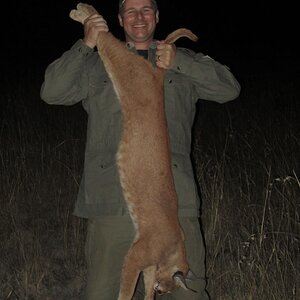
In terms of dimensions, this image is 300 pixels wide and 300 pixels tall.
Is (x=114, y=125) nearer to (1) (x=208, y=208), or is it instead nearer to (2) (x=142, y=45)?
(2) (x=142, y=45)

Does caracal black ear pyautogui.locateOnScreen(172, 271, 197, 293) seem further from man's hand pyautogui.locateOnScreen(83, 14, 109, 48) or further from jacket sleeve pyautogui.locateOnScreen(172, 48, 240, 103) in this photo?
man's hand pyautogui.locateOnScreen(83, 14, 109, 48)

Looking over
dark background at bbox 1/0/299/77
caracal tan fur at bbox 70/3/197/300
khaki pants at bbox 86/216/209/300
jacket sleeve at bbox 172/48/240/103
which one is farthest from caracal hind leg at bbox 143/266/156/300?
dark background at bbox 1/0/299/77

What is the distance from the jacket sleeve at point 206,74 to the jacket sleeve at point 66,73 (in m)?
0.53

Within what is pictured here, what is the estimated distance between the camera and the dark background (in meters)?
15.1

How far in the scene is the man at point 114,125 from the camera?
3090 mm

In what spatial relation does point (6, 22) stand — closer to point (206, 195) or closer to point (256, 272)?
point (206, 195)

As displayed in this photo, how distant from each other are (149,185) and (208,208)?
1964 mm

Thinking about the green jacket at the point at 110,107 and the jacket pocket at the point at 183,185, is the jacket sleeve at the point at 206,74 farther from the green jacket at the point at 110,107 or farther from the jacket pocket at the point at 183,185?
the jacket pocket at the point at 183,185

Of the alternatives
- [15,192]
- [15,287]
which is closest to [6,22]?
[15,192]

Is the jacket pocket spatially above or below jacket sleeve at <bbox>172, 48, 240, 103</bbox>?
below

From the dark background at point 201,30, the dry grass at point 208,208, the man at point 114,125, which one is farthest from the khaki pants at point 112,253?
the dark background at point 201,30

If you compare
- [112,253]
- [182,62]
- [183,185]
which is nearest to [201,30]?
[182,62]

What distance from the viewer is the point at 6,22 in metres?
20.9

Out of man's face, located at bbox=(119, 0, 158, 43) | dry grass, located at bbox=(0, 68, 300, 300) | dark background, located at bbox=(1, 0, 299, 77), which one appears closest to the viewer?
man's face, located at bbox=(119, 0, 158, 43)
